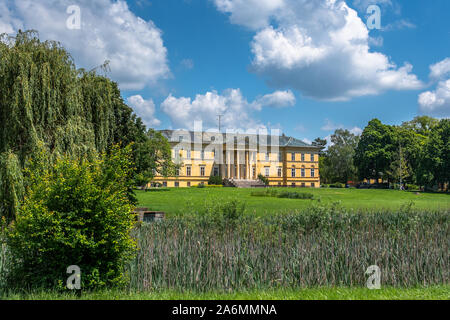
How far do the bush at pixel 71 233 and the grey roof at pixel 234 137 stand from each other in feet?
177

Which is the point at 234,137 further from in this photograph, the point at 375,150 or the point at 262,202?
the point at 262,202

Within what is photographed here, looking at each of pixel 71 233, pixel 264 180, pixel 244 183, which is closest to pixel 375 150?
pixel 264 180

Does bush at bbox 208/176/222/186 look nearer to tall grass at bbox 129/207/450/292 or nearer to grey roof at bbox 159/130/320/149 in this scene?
grey roof at bbox 159/130/320/149

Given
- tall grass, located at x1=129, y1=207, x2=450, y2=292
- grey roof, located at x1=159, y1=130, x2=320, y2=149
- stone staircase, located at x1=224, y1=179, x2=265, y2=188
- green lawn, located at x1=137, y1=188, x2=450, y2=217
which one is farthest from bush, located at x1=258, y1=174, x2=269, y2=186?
tall grass, located at x1=129, y1=207, x2=450, y2=292

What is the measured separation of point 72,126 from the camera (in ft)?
36.0

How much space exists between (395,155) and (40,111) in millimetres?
58632

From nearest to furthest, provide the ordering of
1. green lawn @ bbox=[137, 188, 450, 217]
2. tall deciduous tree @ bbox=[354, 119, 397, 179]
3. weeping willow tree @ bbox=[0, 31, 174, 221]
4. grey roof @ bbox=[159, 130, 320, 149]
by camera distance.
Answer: weeping willow tree @ bbox=[0, 31, 174, 221] → green lawn @ bbox=[137, 188, 450, 217] → tall deciduous tree @ bbox=[354, 119, 397, 179] → grey roof @ bbox=[159, 130, 320, 149]

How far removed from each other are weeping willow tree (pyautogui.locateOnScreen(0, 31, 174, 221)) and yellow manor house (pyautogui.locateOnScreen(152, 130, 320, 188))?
4393 cm

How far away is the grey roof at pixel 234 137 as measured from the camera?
60.9 metres

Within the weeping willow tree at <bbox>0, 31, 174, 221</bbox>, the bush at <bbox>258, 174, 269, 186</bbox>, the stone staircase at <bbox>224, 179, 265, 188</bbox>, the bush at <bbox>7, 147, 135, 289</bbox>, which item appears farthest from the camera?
the bush at <bbox>258, 174, 269, 186</bbox>

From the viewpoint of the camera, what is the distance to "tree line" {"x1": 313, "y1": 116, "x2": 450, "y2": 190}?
48.3 m

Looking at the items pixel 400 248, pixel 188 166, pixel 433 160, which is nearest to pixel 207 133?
pixel 188 166

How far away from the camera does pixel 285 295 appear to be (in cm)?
624
